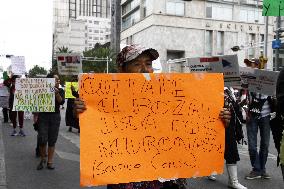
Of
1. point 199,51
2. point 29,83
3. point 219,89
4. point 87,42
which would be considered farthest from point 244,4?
point 87,42

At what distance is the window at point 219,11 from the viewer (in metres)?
60.0

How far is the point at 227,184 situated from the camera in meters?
6.45

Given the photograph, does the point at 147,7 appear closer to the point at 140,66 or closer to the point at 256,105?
the point at 256,105

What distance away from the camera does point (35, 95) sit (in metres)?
8.39

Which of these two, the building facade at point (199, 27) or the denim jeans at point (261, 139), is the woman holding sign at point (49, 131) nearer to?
the denim jeans at point (261, 139)

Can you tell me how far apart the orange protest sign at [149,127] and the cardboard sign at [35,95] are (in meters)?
4.91

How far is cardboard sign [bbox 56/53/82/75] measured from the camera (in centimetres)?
1038

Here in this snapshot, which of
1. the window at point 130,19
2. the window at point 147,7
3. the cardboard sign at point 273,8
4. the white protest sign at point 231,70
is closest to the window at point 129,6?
the window at point 130,19

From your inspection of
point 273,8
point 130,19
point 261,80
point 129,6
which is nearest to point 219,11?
point 130,19

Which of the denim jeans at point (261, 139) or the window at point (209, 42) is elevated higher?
the window at point (209, 42)

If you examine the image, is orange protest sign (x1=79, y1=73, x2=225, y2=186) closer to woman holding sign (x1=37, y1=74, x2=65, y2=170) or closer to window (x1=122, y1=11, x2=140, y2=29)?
woman holding sign (x1=37, y1=74, x2=65, y2=170)

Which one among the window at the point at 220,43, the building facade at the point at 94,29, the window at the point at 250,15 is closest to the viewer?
the window at the point at 220,43

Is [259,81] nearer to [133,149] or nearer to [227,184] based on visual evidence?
[227,184]

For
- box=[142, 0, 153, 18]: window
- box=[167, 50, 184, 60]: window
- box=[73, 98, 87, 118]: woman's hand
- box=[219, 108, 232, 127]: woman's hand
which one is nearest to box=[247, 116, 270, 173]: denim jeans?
box=[219, 108, 232, 127]: woman's hand
